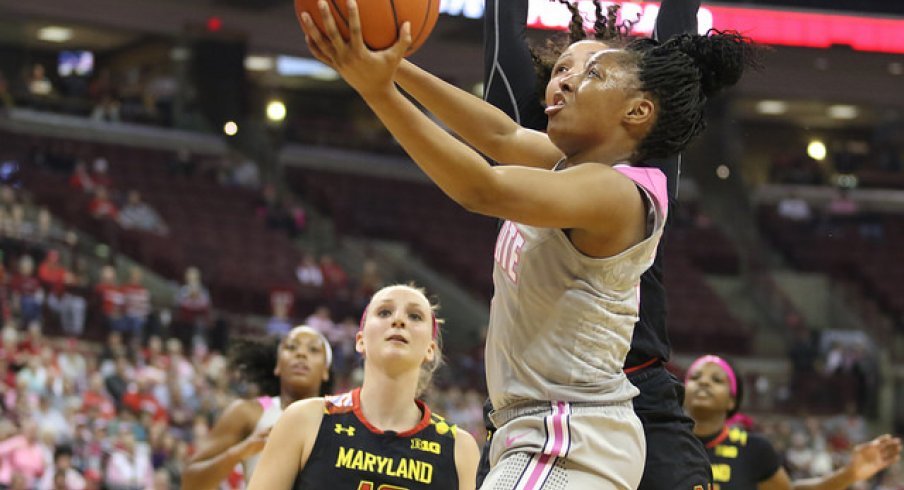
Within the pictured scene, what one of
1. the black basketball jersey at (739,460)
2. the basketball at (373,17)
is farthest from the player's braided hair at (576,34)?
the black basketball jersey at (739,460)

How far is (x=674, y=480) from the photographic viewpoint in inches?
124

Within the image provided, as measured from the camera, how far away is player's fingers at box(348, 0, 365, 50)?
2.49 m

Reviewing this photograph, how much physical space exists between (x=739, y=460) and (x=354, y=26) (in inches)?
165

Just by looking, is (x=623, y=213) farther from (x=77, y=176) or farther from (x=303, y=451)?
(x=77, y=176)

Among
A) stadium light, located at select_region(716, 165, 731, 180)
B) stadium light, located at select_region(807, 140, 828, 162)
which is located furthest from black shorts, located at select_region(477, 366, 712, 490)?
stadium light, located at select_region(807, 140, 828, 162)

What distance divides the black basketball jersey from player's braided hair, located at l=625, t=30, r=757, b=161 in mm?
3248

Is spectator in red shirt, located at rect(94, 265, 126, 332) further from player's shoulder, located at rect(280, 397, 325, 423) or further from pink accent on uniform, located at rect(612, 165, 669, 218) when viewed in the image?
pink accent on uniform, located at rect(612, 165, 669, 218)

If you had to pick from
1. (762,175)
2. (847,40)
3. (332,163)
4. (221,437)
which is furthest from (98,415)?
(762,175)

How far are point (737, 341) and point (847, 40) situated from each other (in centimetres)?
475

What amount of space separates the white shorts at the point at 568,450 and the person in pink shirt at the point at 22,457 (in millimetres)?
7201

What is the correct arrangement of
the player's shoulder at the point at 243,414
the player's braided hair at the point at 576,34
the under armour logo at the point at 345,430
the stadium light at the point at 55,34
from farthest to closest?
the stadium light at the point at 55,34, the player's shoulder at the point at 243,414, the under armour logo at the point at 345,430, the player's braided hair at the point at 576,34

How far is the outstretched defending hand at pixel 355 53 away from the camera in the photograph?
8.22ft

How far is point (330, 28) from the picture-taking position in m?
2.49

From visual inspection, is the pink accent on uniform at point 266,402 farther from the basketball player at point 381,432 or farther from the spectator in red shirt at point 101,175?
the spectator in red shirt at point 101,175
